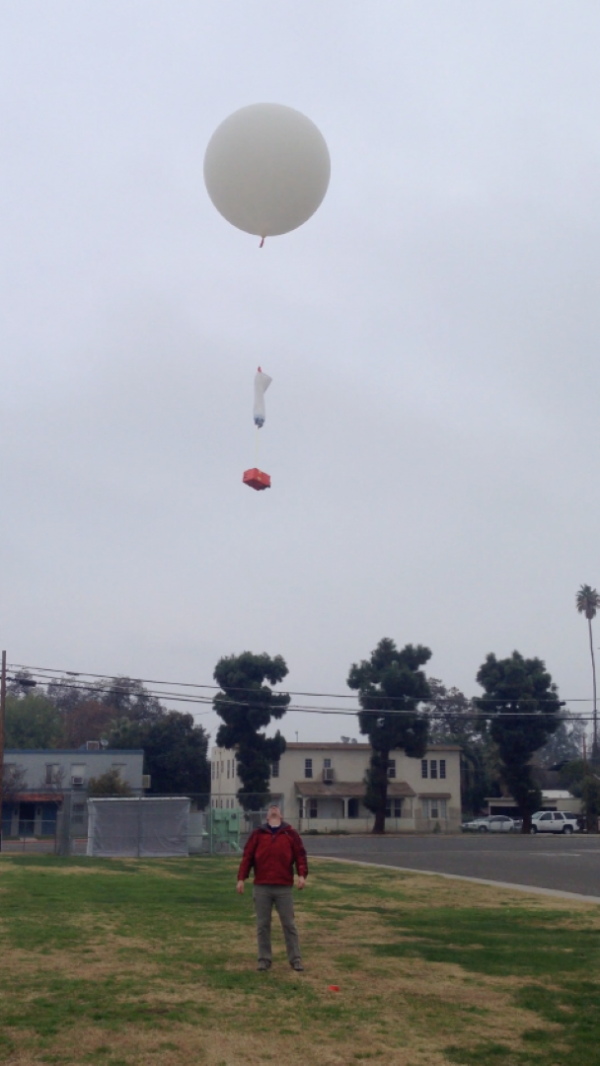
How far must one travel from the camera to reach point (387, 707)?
66250mm

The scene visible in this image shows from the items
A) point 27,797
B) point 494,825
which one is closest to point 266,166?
point 27,797

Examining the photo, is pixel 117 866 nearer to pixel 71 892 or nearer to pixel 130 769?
pixel 71 892

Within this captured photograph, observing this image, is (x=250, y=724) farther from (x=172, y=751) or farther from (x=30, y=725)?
(x=30, y=725)

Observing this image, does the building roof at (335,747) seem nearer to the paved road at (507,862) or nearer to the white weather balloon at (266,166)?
the paved road at (507,862)

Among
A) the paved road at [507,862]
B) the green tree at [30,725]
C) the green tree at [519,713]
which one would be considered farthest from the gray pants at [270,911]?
the green tree at [30,725]

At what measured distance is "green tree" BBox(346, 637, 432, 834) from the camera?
213 feet

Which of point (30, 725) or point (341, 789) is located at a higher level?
point (30, 725)

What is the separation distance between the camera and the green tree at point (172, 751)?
7156cm

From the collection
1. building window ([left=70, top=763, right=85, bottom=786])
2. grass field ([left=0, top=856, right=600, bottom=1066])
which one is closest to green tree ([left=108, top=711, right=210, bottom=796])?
building window ([left=70, top=763, right=85, bottom=786])

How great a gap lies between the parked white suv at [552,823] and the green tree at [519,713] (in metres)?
1.83

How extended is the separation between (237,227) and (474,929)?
9.35 metres

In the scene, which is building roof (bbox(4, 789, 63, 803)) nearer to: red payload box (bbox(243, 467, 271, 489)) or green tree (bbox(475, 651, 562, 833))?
green tree (bbox(475, 651, 562, 833))

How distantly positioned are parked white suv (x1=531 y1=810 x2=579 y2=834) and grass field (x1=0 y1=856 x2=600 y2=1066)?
47.6 meters

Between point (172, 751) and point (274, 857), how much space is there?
63753mm
